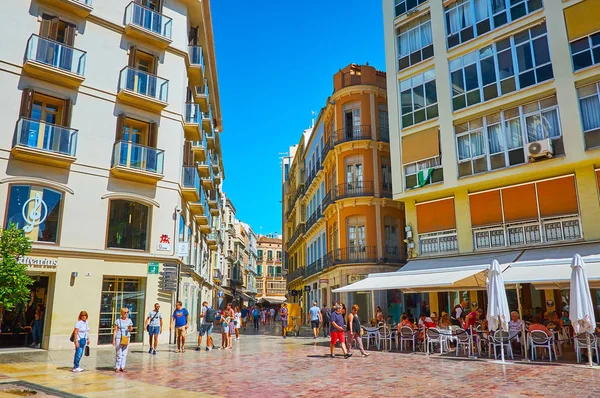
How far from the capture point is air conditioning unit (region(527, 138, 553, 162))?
17594mm

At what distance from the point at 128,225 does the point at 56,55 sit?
23.0 ft

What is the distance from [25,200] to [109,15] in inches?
337

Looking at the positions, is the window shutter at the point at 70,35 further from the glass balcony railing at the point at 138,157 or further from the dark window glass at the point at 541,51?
the dark window glass at the point at 541,51

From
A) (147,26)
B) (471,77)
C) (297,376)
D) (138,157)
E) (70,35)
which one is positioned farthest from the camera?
(471,77)

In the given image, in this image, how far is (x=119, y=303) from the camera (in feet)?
59.9

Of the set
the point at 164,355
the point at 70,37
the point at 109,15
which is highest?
the point at 109,15

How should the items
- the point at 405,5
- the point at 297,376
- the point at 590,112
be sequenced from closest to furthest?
the point at 297,376
the point at 590,112
the point at 405,5

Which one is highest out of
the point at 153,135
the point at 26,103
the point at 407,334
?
the point at 153,135

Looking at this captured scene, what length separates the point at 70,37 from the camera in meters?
18.2

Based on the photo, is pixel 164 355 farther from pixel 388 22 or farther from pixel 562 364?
pixel 388 22

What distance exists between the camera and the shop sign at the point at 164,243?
19500 mm

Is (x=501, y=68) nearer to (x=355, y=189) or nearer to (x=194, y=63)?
(x=355, y=189)

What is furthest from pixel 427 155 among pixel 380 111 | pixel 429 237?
pixel 380 111

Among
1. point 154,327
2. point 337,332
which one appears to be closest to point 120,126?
point 154,327
